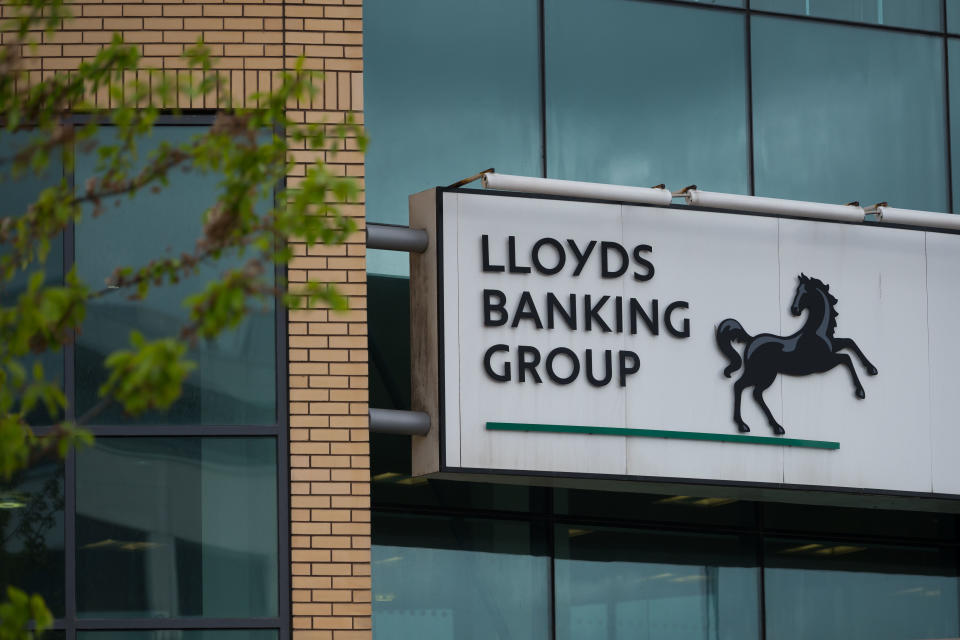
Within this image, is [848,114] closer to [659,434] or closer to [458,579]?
[659,434]

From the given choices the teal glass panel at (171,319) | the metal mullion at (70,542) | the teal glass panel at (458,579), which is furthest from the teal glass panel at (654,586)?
the metal mullion at (70,542)

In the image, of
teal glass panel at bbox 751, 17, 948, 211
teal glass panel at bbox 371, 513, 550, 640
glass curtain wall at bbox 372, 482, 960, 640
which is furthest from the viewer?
teal glass panel at bbox 751, 17, 948, 211

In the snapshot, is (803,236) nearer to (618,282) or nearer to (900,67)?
(618,282)

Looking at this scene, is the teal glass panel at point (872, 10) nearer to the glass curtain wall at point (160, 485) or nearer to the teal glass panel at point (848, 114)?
the teal glass panel at point (848, 114)

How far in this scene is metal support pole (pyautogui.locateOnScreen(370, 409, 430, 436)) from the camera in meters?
10.7

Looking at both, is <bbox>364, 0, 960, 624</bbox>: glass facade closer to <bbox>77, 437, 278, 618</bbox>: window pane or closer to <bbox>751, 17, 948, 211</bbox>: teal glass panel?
<bbox>751, 17, 948, 211</bbox>: teal glass panel

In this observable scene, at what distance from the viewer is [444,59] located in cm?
1278

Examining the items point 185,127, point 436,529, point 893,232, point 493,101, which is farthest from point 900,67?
point 185,127

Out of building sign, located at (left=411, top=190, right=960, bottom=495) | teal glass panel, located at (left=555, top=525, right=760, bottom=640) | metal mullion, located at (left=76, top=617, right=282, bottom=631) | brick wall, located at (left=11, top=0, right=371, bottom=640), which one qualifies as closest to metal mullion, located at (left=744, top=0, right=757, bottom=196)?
building sign, located at (left=411, top=190, right=960, bottom=495)

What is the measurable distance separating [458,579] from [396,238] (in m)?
2.71

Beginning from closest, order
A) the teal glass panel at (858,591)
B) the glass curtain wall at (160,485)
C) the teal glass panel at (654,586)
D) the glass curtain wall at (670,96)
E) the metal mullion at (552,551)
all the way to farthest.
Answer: the glass curtain wall at (160,485) → the metal mullion at (552,551) → the teal glass panel at (654,586) → the glass curtain wall at (670,96) → the teal glass panel at (858,591)

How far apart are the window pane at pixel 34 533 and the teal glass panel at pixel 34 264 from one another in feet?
1.29

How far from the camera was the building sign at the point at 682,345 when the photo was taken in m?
11.2

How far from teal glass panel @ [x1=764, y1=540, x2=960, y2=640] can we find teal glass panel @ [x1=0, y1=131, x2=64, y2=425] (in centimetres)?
613
